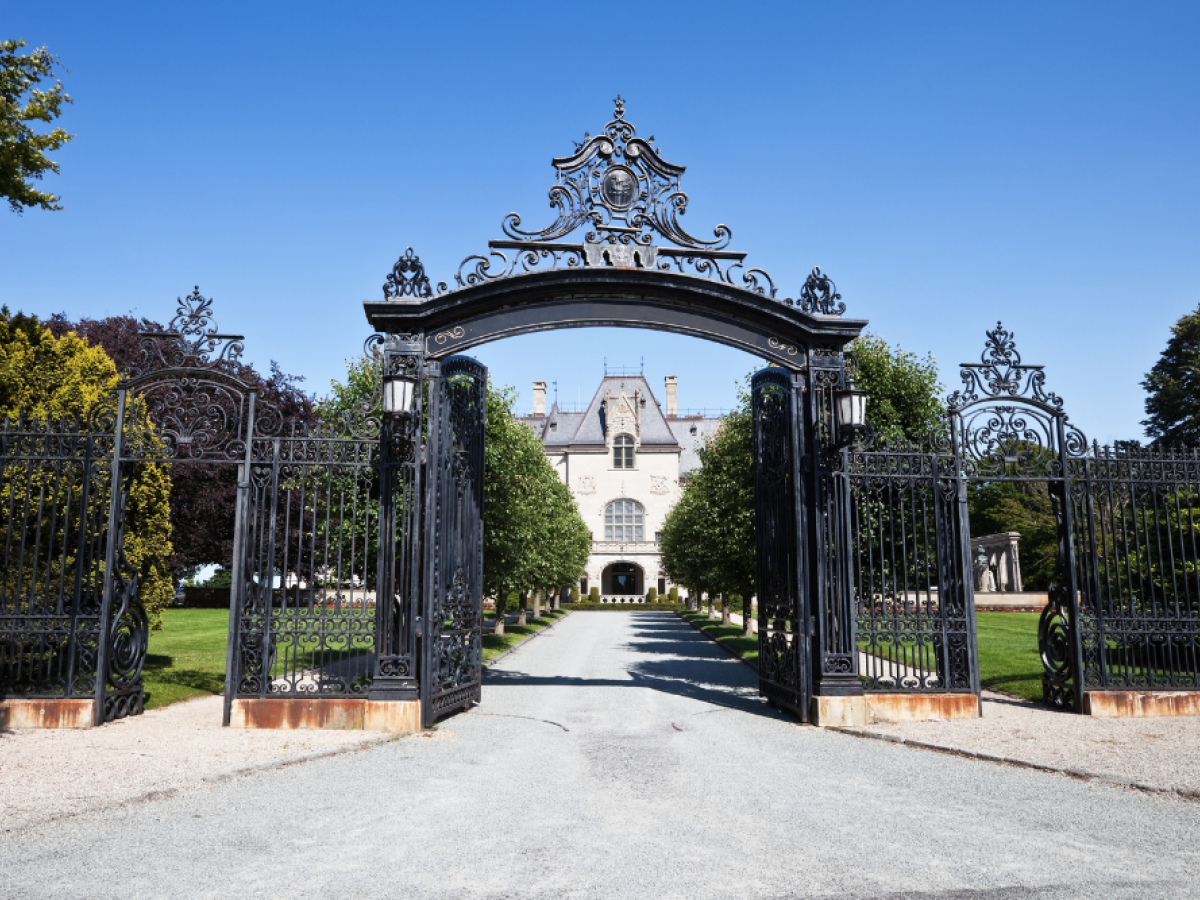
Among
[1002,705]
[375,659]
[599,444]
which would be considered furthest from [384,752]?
[599,444]

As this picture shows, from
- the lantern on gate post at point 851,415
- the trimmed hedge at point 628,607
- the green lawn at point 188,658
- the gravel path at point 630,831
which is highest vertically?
the lantern on gate post at point 851,415

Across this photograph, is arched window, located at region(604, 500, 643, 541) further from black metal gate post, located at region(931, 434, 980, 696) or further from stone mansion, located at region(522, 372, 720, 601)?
black metal gate post, located at region(931, 434, 980, 696)

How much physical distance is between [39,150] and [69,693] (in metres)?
5.81

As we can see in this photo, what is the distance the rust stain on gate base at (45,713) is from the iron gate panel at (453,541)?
134 inches

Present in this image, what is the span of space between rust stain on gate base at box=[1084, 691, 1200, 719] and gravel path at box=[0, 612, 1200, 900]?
3.13m

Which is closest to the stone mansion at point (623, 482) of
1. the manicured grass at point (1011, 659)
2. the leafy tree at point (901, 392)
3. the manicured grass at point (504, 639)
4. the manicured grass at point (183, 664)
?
the manicured grass at point (504, 639)

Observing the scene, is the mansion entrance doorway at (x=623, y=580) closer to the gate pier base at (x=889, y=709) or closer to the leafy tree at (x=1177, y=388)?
the leafy tree at (x=1177, y=388)

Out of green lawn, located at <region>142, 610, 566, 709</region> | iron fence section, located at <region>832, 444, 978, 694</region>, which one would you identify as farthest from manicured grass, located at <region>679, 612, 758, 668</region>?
iron fence section, located at <region>832, 444, 978, 694</region>

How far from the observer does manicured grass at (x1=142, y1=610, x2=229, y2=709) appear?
10.6 metres

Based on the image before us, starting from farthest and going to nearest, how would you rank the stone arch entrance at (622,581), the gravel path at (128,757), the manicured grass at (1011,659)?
1. the stone arch entrance at (622,581)
2. the manicured grass at (1011,659)
3. the gravel path at (128,757)

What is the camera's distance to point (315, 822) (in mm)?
4977

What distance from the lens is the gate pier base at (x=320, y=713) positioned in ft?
26.7

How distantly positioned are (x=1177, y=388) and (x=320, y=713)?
3922 cm

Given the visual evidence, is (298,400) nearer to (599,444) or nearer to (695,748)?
(695,748)
